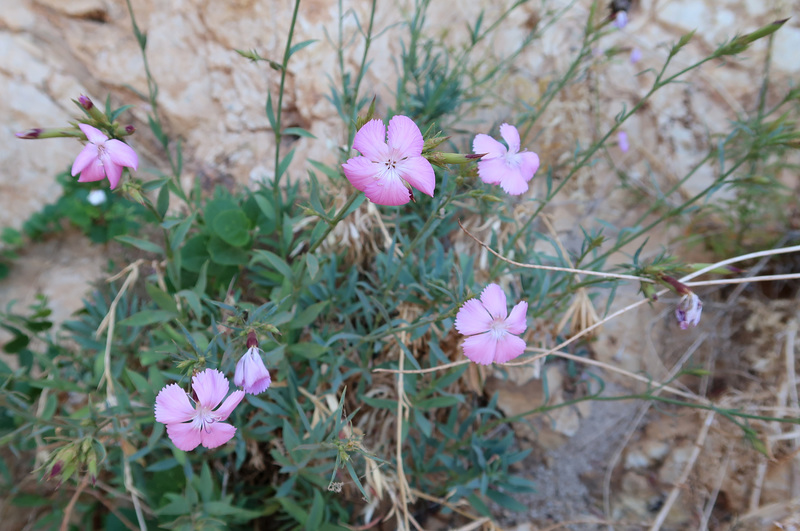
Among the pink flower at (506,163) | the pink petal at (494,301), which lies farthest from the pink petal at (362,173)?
the pink petal at (494,301)

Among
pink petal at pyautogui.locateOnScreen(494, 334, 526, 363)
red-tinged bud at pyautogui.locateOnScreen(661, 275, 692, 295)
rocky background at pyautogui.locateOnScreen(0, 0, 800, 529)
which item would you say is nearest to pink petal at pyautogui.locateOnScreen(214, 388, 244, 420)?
pink petal at pyautogui.locateOnScreen(494, 334, 526, 363)

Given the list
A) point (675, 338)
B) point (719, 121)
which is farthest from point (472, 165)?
point (719, 121)

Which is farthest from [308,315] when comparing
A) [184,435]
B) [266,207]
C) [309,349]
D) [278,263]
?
[184,435]

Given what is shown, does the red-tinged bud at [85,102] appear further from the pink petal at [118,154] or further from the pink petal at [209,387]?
the pink petal at [209,387]

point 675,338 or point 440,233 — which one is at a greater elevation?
point 440,233

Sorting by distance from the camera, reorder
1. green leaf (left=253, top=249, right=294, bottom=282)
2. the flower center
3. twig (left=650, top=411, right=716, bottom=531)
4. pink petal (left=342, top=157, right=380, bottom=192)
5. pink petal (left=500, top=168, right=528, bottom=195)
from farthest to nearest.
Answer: twig (left=650, top=411, right=716, bottom=531) < green leaf (left=253, top=249, right=294, bottom=282) < pink petal (left=500, top=168, right=528, bottom=195) < the flower center < pink petal (left=342, top=157, right=380, bottom=192)

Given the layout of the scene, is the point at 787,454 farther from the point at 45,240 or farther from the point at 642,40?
the point at 45,240

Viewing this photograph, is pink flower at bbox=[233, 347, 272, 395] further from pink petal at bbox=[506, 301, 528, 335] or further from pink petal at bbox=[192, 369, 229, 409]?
pink petal at bbox=[506, 301, 528, 335]
